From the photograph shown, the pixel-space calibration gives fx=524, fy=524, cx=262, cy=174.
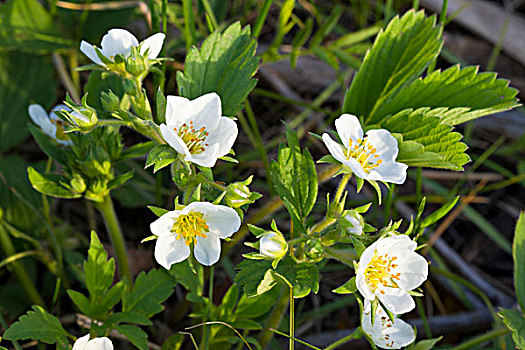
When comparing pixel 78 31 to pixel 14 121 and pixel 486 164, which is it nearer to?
pixel 14 121

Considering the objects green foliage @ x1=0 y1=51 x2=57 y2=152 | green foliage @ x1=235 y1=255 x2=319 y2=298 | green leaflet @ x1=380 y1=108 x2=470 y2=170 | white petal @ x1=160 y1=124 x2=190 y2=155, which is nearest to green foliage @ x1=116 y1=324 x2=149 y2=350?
green foliage @ x1=235 y1=255 x2=319 y2=298

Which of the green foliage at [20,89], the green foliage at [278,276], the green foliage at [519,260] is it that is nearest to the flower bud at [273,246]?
the green foliage at [278,276]

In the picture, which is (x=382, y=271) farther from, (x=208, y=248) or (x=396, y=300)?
(x=208, y=248)

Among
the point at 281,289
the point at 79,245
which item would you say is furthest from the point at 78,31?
the point at 281,289

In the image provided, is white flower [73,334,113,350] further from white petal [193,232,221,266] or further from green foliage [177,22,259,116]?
green foliage [177,22,259,116]

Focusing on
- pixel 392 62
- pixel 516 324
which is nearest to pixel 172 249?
pixel 392 62

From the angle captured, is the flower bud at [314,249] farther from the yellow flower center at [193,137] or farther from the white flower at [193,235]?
the yellow flower center at [193,137]
